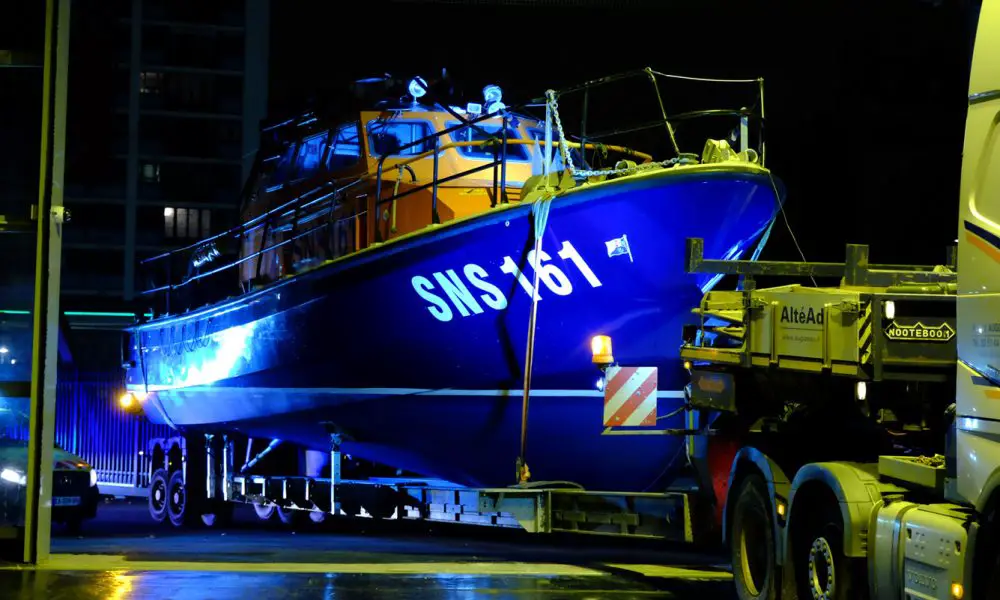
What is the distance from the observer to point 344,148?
44.2 ft

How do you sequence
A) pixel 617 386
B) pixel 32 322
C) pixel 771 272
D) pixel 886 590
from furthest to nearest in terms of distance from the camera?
1. pixel 32 322
2. pixel 617 386
3. pixel 771 272
4. pixel 886 590

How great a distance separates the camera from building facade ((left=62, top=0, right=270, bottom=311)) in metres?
65.6

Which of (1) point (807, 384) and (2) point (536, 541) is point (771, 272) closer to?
(1) point (807, 384)

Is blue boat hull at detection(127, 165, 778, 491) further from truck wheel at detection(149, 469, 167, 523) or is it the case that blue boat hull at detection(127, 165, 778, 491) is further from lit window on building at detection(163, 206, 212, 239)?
lit window on building at detection(163, 206, 212, 239)

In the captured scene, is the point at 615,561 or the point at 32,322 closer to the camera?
the point at 32,322

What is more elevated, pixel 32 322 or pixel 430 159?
pixel 430 159

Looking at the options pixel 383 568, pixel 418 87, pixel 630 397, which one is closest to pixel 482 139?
pixel 418 87

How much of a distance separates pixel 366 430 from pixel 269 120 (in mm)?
5114

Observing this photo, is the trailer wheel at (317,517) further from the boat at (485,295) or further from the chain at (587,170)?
the chain at (587,170)

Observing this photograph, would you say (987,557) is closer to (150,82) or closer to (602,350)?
(602,350)

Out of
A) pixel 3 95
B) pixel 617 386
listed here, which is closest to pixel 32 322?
pixel 3 95

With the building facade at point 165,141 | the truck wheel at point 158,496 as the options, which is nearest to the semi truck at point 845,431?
the truck wheel at point 158,496

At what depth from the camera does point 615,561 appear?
1162 cm

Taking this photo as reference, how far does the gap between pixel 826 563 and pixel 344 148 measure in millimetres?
7923
